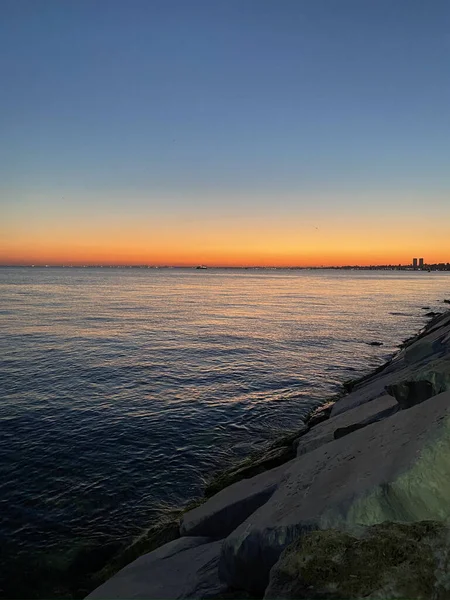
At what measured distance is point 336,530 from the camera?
388 cm

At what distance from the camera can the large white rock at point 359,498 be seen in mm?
4273

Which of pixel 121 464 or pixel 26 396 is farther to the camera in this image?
pixel 26 396

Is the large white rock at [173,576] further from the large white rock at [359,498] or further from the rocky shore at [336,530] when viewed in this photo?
the large white rock at [359,498]

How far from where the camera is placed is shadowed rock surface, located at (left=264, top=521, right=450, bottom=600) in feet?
10.6

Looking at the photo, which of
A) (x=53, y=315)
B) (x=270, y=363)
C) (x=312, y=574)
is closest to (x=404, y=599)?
(x=312, y=574)

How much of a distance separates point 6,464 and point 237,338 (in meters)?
22.8

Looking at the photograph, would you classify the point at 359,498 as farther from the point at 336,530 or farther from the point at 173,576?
the point at 173,576

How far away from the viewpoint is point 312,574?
3414mm

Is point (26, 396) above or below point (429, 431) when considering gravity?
below

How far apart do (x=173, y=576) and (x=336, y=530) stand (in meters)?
3.21

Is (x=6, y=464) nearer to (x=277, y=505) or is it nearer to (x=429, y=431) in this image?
(x=277, y=505)

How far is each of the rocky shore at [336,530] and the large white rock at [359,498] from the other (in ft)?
0.04

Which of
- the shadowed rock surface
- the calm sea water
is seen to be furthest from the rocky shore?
the calm sea water

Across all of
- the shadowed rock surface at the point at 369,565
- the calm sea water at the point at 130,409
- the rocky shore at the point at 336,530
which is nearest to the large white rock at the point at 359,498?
the rocky shore at the point at 336,530
